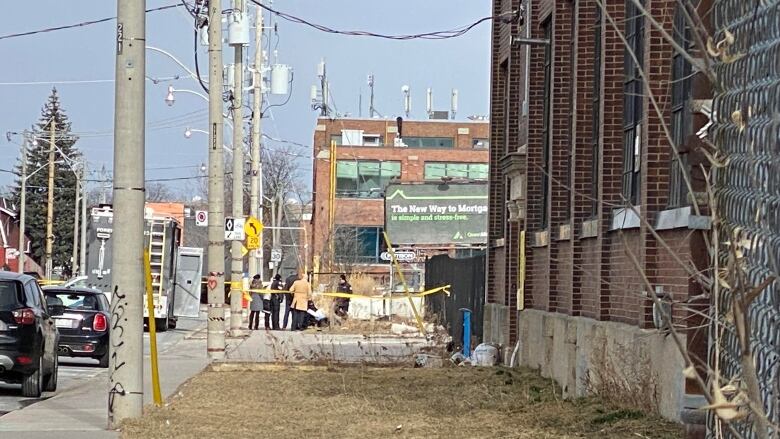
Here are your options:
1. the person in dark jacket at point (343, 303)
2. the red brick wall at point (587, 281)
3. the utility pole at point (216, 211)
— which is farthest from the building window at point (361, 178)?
the red brick wall at point (587, 281)

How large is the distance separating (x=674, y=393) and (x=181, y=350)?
755 inches

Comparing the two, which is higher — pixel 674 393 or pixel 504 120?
pixel 504 120

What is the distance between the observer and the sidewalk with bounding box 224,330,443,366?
834 inches

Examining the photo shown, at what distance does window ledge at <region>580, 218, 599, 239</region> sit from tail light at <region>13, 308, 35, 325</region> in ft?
24.0

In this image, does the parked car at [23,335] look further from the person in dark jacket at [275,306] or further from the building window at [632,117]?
the person in dark jacket at [275,306]

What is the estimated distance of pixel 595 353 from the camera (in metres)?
13.4

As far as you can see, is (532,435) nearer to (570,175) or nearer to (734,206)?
(570,175)

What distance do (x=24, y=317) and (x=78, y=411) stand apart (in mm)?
3069

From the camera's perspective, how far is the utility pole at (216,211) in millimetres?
23500

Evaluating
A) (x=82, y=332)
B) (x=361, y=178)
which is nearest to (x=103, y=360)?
(x=82, y=332)

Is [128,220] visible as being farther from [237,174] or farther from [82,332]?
[237,174]

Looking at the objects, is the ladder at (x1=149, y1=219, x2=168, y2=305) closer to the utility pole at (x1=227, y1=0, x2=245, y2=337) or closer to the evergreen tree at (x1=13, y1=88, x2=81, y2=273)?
the utility pole at (x1=227, y1=0, x2=245, y2=337)

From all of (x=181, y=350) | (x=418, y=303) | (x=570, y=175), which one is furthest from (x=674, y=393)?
(x=418, y=303)

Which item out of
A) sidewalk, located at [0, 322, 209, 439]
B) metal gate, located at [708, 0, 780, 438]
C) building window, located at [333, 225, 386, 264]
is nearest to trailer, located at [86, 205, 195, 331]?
sidewalk, located at [0, 322, 209, 439]
